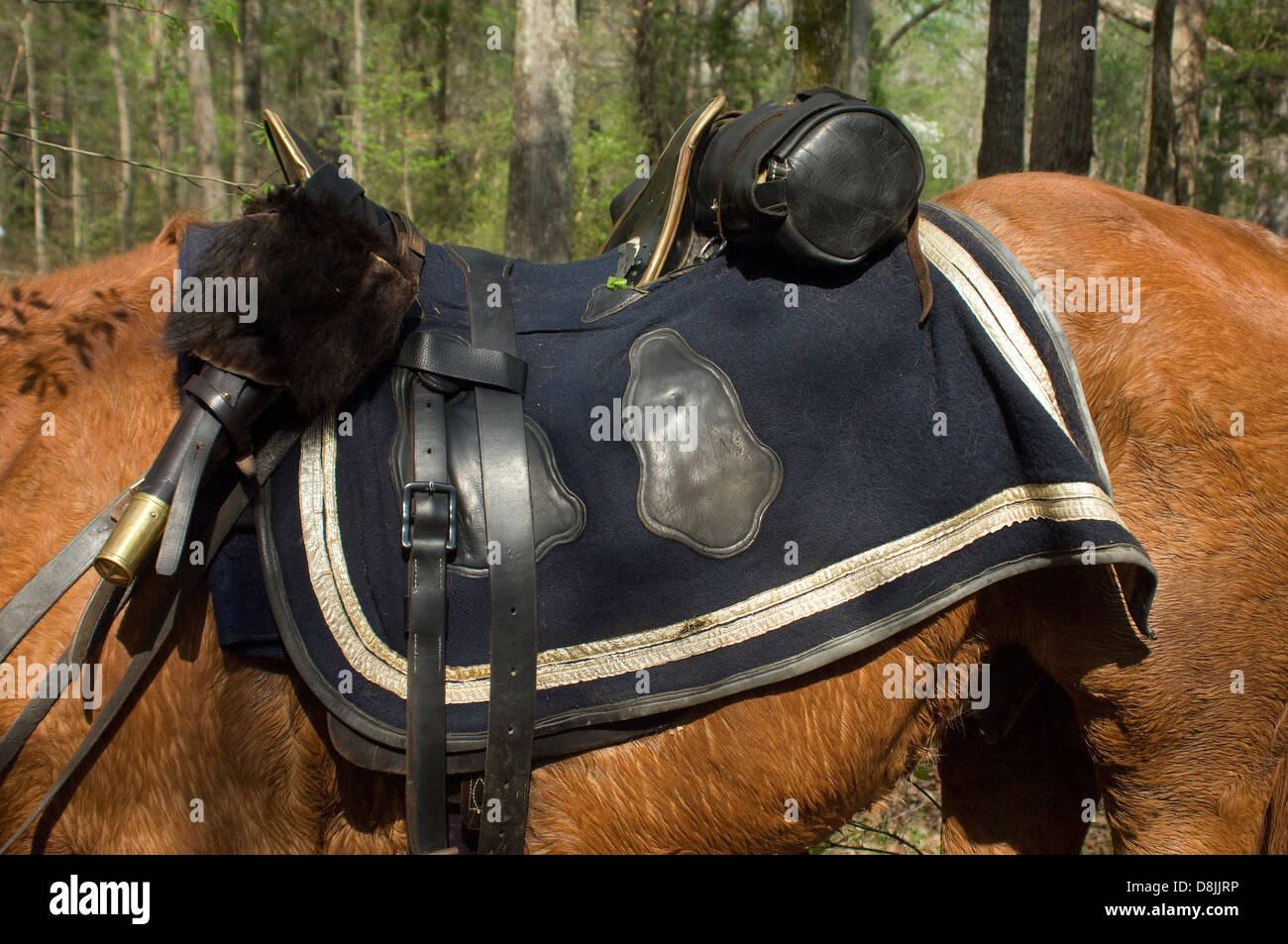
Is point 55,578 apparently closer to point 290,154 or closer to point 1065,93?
point 290,154

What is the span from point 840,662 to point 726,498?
38 centimetres

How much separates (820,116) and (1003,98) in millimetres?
5271

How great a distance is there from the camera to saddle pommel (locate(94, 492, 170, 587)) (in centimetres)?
141

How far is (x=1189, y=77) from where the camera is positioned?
8430 millimetres

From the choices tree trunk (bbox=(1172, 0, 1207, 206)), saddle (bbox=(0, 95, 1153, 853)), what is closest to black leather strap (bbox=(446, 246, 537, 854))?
saddle (bbox=(0, 95, 1153, 853))

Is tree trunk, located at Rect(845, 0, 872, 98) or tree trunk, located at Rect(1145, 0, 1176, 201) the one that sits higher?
tree trunk, located at Rect(845, 0, 872, 98)

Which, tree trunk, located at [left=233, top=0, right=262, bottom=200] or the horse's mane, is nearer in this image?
the horse's mane

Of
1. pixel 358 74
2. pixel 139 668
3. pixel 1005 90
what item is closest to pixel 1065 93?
pixel 1005 90

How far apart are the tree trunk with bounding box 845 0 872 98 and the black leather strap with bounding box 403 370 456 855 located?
9.45 m

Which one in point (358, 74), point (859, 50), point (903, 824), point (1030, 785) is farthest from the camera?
point (358, 74)

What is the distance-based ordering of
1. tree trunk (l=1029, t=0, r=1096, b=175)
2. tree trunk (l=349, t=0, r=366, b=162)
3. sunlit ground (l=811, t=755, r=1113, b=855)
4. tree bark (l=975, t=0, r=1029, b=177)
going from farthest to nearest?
tree trunk (l=349, t=0, r=366, b=162) < tree bark (l=975, t=0, r=1029, b=177) < tree trunk (l=1029, t=0, r=1096, b=175) < sunlit ground (l=811, t=755, r=1113, b=855)

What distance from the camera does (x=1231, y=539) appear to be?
1758mm

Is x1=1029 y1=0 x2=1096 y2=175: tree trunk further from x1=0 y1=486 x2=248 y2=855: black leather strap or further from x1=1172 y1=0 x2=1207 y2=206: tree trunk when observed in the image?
x1=0 y1=486 x2=248 y2=855: black leather strap

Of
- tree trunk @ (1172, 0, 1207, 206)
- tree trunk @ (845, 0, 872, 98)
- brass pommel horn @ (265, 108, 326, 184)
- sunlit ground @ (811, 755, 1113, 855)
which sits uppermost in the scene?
tree trunk @ (845, 0, 872, 98)
